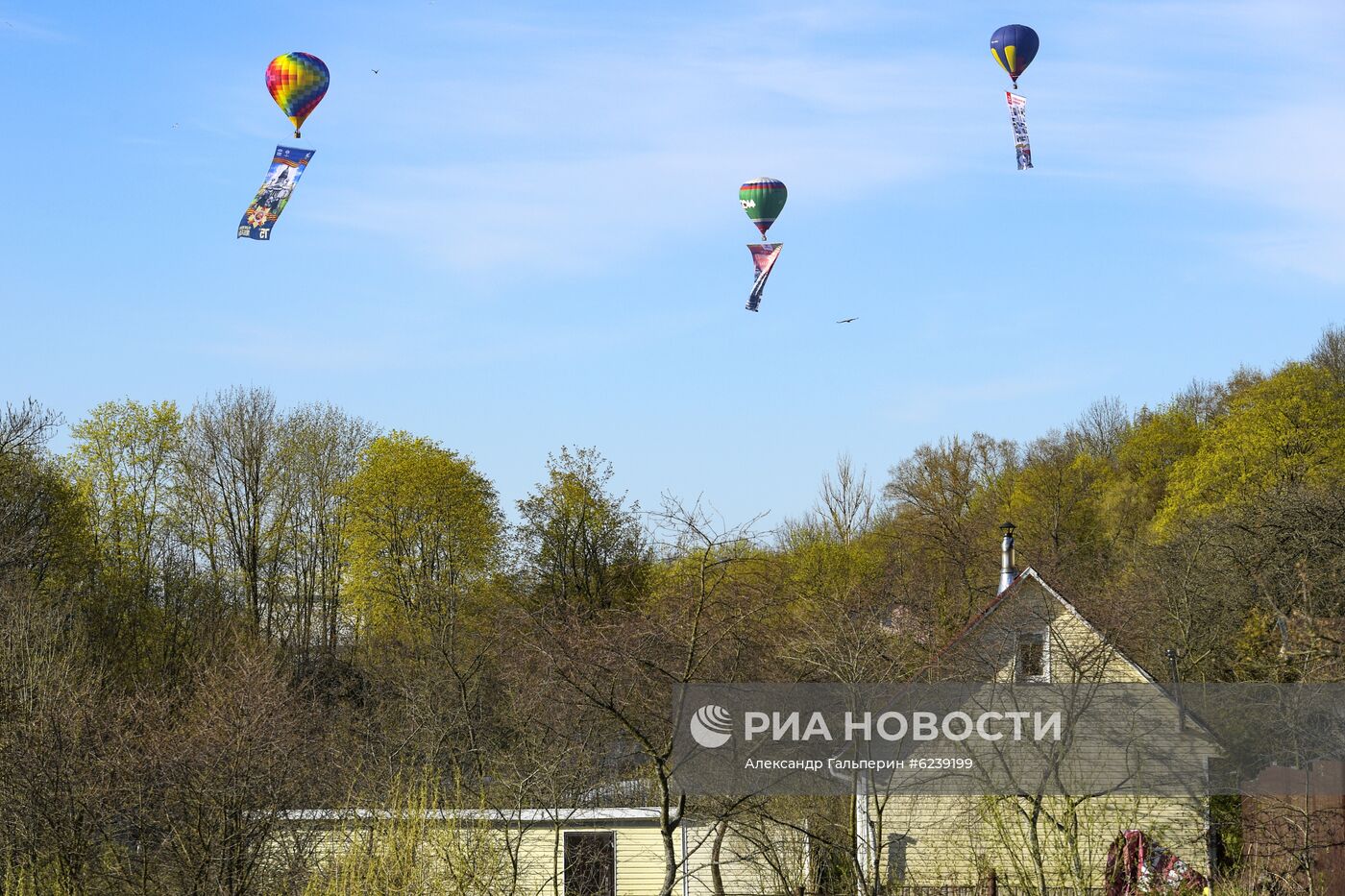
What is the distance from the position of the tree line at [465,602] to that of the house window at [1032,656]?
111 cm

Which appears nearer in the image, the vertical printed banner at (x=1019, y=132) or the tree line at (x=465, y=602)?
the tree line at (x=465, y=602)

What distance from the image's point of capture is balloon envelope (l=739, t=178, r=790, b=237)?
141 ft

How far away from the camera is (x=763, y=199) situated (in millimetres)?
43125

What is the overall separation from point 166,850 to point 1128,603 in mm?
14829

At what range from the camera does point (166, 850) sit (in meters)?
13.9

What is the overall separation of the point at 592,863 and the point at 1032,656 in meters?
7.64

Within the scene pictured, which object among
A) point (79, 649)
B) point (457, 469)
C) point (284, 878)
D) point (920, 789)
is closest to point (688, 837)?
point (920, 789)

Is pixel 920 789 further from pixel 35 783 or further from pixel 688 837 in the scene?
pixel 35 783

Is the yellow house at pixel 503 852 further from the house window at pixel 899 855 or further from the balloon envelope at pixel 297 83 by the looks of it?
the balloon envelope at pixel 297 83

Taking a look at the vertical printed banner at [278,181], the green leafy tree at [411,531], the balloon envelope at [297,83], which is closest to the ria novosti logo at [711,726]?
the vertical printed banner at [278,181]

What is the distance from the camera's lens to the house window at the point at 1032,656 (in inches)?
814

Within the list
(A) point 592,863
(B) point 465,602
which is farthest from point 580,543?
(A) point 592,863

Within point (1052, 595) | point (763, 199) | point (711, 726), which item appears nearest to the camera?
point (711, 726)

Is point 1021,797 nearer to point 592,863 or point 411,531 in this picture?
point 592,863
